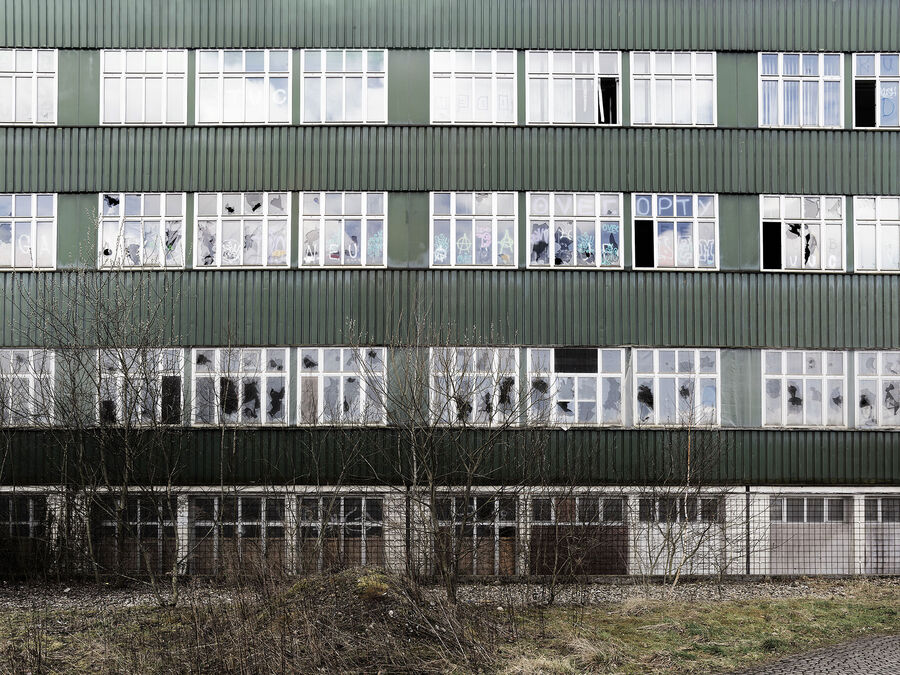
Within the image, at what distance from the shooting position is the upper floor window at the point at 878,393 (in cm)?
2008

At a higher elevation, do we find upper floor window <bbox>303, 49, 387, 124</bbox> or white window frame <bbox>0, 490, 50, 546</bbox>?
upper floor window <bbox>303, 49, 387, 124</bbox>

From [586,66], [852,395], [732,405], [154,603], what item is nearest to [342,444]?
[154,603]

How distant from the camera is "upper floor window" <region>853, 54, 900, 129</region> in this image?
2056 cm

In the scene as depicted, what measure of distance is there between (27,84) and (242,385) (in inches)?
332

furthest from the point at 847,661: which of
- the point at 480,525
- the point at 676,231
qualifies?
the point at 676,231

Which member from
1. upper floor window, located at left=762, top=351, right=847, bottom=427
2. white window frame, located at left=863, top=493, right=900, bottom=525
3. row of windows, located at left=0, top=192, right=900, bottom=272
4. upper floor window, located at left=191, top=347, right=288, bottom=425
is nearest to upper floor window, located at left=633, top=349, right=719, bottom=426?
upper floor window, located at left=762, top=351, right=847, bottom=427

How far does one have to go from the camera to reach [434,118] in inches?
794

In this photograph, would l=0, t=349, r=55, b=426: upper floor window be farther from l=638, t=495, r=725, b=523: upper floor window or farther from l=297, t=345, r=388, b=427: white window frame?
l=638, t=495, r=725, b=523: upper floor window

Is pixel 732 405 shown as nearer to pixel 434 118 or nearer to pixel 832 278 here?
pixel 832 278

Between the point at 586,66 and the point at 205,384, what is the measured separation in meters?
11.1

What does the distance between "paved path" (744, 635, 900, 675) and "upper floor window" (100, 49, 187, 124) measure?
16262mm

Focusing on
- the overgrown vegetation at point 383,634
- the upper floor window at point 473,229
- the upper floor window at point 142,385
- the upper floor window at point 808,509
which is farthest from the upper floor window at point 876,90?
the upper floor window at point 142,385

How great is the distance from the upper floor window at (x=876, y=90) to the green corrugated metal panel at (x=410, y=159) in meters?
1.52

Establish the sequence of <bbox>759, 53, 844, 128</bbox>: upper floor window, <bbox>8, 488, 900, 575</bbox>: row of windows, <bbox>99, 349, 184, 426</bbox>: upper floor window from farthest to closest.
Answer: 1. <bbox>759, 53, 844, 128</bbox>: upper floor window
2. <bbox>8, 488, 900, 575</bbox>: row of windows
3. <bbox>99, 349, 184, 426</bbox>: upper floor window
